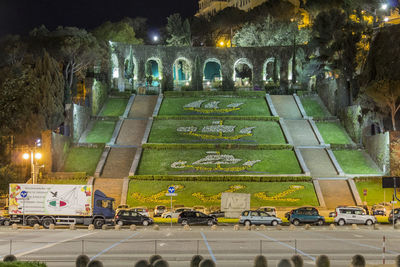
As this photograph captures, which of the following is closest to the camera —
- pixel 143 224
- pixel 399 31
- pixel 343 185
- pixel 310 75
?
pixel 143 224

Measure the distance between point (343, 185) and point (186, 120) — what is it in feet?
75.8

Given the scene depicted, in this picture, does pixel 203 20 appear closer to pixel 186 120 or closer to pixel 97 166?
pixel 186 120

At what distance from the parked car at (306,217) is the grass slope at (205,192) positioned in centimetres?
695

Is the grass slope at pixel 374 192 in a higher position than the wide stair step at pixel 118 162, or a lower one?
lower

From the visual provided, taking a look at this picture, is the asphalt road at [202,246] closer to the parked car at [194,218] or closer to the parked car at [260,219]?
the parked car at [260,219]

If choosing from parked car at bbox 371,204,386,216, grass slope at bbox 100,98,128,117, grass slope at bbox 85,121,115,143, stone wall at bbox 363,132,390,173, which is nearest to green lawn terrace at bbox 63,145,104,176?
grass slope at bbox 85,121,115,143

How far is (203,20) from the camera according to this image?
12488 centimetres

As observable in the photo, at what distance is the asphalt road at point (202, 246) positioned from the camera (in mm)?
20125

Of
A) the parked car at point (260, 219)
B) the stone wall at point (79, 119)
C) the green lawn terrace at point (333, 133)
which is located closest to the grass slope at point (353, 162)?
the green lawn terrace at point (333, 133)

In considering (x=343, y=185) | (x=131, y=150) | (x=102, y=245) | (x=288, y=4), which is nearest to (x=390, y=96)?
(x=343, y=185)

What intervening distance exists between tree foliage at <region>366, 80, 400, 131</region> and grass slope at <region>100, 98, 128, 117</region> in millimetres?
31069

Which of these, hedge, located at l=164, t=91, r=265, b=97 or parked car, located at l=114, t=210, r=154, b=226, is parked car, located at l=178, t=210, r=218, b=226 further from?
hedge, located at l=164, t=91, r=265, b=97

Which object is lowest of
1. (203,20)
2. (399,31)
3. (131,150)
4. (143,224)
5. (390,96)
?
(143,224)

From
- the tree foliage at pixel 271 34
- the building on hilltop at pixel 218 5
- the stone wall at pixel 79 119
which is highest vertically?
the building on hilltop at pixel 218 5
